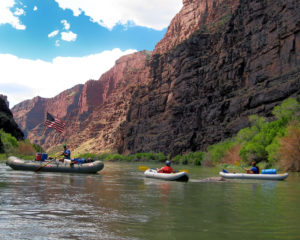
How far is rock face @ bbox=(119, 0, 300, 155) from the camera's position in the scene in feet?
290

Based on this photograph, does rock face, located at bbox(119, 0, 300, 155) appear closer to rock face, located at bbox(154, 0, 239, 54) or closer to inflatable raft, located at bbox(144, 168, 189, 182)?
rock face, located at bbox(154, 0, 239, 54)

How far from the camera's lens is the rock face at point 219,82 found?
290 ft

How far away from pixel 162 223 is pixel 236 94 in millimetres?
97790

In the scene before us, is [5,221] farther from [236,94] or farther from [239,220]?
[236,94]

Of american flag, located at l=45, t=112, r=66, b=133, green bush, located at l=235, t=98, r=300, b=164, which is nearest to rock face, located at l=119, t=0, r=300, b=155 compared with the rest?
green bush, located at l=235, t=98, r=300, b=164

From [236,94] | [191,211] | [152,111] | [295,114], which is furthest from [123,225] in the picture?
[152,111]

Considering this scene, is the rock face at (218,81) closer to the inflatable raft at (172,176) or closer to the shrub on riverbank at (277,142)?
the shrub on riverbank at (277,142)

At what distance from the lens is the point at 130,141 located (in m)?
153

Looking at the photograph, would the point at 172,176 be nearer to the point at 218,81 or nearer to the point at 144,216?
the point at 144,216

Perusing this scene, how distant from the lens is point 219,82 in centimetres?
11550

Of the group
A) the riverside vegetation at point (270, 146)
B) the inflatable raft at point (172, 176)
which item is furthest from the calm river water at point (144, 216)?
the riverside vegetation at point (270, 146)

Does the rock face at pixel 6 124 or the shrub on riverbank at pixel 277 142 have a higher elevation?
the rock face at pixel 6 124

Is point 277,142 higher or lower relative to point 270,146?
higher

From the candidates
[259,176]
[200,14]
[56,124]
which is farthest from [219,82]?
[56,124]
